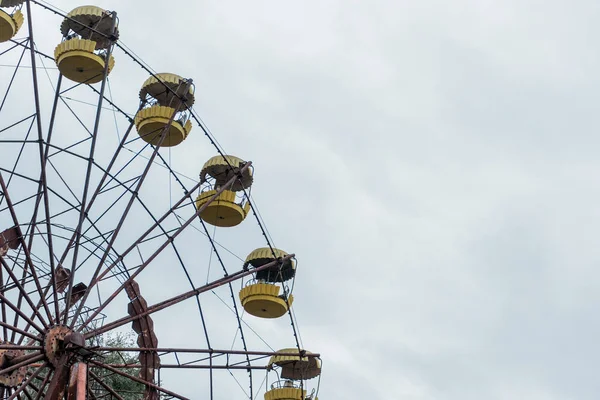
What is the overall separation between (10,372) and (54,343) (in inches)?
98.2

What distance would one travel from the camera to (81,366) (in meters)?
17.9

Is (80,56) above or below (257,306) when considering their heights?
above

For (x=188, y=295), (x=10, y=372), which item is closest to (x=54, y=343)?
(x=10, y=372)

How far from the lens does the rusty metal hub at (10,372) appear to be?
65.3 ft

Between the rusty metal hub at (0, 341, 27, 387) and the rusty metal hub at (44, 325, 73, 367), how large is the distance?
183 centimetres

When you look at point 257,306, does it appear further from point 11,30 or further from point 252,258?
point 11,30

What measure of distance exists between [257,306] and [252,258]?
119cm

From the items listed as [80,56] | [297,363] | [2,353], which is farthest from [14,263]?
[297,363]

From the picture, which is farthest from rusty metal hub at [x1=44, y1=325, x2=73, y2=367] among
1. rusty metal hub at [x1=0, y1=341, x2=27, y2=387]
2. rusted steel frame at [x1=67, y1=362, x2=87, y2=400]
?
rusty metal hub at [x1=0, y1=341, x2=27, y2=387]

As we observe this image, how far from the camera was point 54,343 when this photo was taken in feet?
60.3

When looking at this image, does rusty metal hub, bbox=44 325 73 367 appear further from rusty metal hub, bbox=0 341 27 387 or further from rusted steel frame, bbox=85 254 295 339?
rusty metal hub, bbox=0 341 27 387

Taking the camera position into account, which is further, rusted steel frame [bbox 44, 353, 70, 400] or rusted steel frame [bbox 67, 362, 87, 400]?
rusted steel frame [bbox 44, 353, 70, 400]

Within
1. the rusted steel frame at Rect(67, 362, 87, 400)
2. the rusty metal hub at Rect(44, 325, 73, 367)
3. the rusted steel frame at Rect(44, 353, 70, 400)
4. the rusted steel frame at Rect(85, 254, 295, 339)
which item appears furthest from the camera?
the rusted steel frame at Rect(85, 254, 295, 339)

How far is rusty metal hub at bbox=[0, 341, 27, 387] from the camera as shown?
19.9 meters
